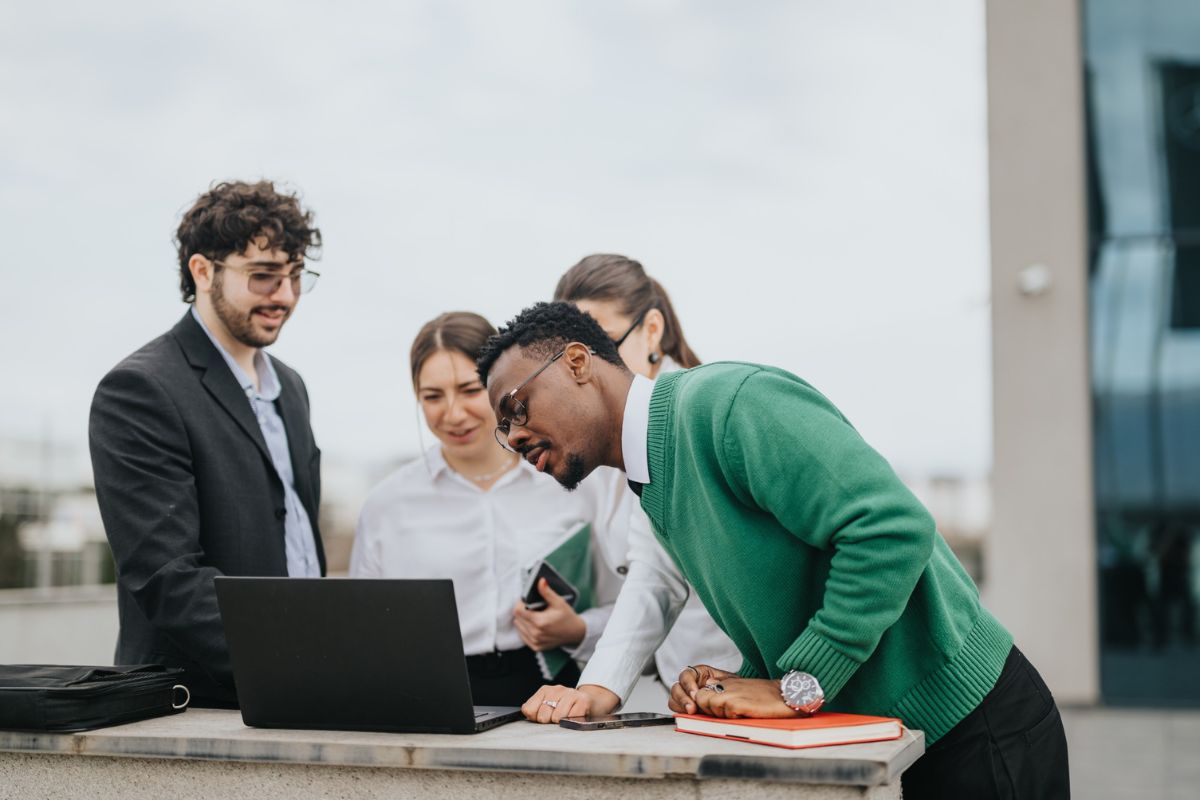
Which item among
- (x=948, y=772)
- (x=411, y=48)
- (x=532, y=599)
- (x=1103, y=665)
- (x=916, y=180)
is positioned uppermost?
(x=411, y=48)

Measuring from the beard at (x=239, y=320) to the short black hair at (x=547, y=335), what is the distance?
101cm

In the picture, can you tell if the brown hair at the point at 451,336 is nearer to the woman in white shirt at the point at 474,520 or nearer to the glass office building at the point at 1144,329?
the woman in white shirt at the point at 474,520

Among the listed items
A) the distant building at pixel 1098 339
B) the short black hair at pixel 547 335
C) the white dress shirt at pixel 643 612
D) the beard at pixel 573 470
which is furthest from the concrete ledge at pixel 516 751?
the distant building at pixel 1098 339

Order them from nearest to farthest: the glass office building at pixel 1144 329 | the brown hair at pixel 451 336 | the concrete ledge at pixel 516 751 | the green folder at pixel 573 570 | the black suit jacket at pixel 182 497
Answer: the concrete ledge at pixel 516 751
the black suit jacket at pixel 182 497
the green folder at pixel 573 570
the brown hair at pixel 451 336
the glass office building at pixel 1144 329

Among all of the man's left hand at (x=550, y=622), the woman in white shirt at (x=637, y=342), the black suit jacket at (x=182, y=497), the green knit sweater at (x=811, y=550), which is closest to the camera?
the green knit sweater at (x=811, y=550)

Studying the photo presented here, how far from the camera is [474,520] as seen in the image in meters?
3.27

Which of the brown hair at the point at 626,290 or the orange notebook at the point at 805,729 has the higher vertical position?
the brown hair at the point at 626,290

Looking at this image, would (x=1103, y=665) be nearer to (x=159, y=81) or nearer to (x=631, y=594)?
(x=631, y=594)

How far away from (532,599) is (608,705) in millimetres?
673

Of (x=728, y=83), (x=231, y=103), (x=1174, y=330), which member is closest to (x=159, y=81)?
(x=231, y=103)

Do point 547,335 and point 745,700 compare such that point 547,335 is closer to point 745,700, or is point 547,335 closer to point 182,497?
point 745,700

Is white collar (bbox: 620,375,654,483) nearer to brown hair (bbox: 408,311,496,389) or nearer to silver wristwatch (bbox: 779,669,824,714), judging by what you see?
silver wristwatch (bbox: 779,669,824,714)

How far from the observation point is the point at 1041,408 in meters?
10.0

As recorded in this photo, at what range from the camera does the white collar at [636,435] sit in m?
2.17
